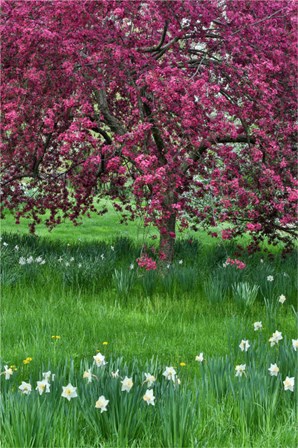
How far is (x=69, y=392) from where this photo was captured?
304 centimetres

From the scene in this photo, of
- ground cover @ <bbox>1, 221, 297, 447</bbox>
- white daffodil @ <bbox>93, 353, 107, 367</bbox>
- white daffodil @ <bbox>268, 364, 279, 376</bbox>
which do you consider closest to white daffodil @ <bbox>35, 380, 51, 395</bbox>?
ground cover @ <bbox>1, 221, 297, 447</bbox>

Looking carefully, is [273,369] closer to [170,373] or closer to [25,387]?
[170,373]

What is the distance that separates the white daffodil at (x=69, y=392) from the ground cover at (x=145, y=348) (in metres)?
0.04

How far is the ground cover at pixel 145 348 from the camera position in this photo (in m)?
2.92

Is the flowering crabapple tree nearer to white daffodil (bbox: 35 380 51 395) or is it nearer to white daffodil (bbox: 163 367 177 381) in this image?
white daffodil (bbox: 163 367 177 381)

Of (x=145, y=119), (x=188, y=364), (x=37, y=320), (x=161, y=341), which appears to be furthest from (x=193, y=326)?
(x=145, y=119)

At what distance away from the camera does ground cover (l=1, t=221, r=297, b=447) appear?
2920 millimetres

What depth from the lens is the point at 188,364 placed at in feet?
14.5

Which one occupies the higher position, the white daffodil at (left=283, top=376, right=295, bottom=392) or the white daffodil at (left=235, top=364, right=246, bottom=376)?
the white daffodil at (left=235, top=364, right=246, bottom=376)

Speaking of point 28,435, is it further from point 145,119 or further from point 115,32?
point 115,32

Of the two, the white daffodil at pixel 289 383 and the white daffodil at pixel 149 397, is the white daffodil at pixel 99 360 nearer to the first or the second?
the white daffodil at pixel 149 397

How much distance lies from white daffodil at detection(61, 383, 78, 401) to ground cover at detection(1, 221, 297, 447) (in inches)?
1.5

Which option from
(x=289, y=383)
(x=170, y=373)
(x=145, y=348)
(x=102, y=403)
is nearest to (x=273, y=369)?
(x=289, y=383)

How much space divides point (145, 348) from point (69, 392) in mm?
1805
